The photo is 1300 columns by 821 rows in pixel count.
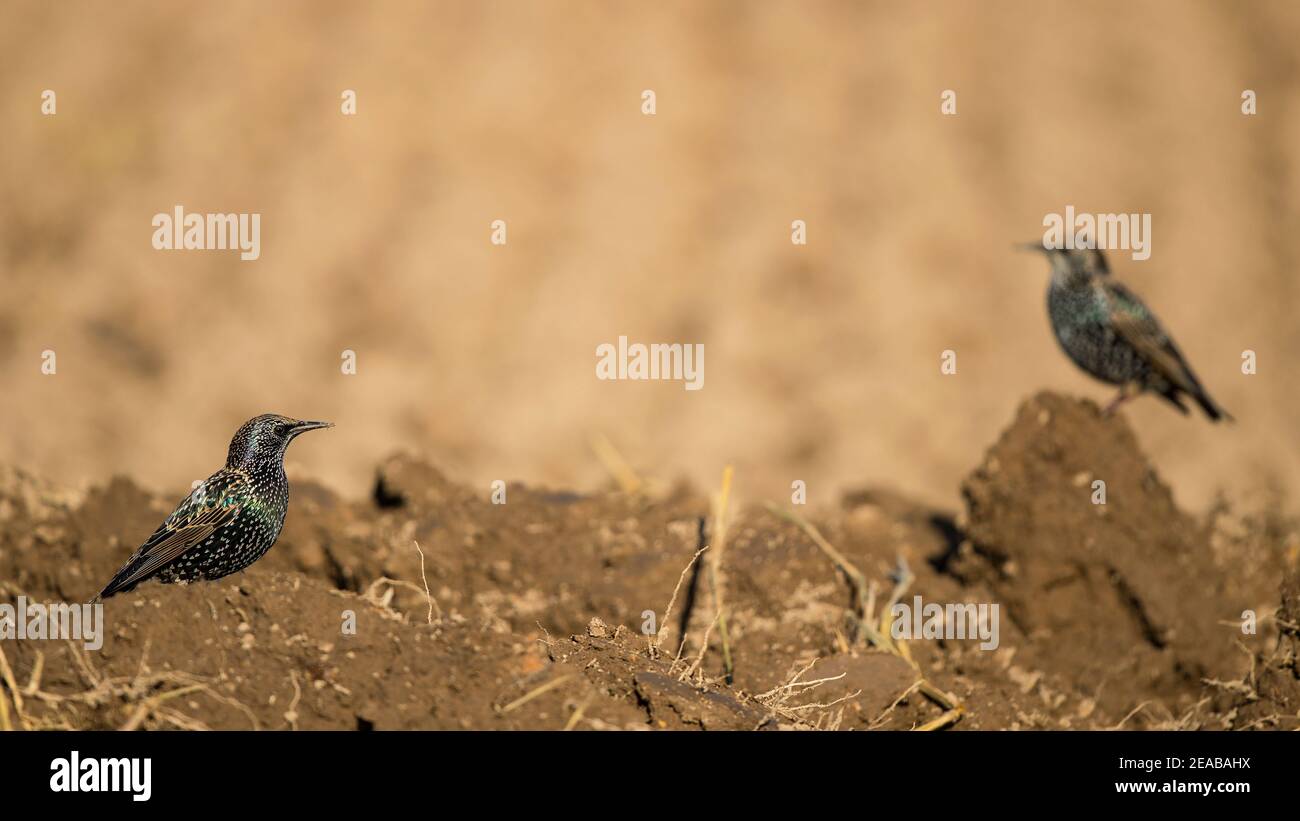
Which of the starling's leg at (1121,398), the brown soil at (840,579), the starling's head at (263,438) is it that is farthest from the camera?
the starling's leg at (1121,398)

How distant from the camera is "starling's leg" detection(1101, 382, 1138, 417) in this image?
5.07 meters

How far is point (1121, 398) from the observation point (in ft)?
17.5

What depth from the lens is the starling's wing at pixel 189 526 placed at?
10.5 ft

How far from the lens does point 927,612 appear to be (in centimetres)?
478

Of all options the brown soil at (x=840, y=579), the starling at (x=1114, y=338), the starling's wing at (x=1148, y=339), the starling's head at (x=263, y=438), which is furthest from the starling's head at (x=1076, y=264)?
the starling's head at (x=263, y=438)

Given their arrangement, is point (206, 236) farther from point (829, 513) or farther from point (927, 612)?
point (927, 612)

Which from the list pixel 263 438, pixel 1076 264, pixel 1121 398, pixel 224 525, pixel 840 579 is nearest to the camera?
pixel 224 525

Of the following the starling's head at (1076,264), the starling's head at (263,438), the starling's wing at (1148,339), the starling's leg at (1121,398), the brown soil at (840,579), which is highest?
the starling's head at (1076,264)

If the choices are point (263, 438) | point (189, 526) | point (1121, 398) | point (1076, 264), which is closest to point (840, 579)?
point (1121, 398)

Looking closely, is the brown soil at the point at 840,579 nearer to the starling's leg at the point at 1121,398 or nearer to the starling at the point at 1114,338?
the starling's leg at the point at 1121,398

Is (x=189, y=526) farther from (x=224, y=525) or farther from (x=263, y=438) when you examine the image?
(x=263, y=438)

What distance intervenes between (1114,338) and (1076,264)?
37 centimetres

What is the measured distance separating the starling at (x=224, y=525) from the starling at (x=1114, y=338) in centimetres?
339

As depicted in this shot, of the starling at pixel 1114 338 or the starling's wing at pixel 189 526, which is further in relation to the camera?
the starling at pixel 1114 338
